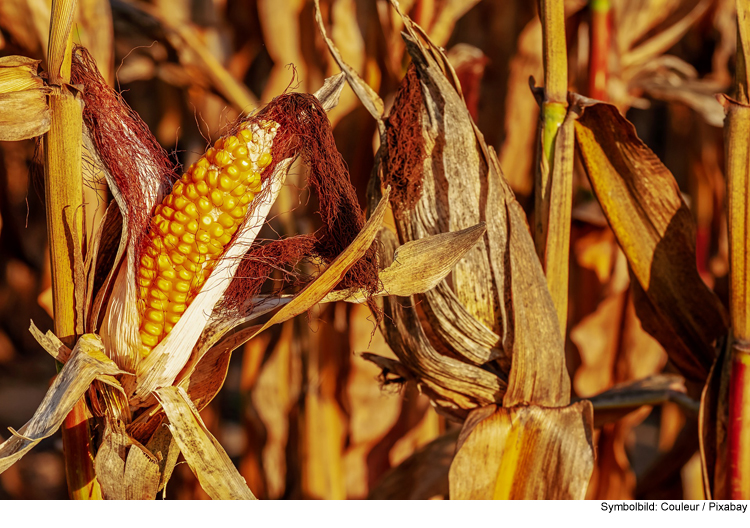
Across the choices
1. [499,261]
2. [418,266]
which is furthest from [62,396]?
[499,261]

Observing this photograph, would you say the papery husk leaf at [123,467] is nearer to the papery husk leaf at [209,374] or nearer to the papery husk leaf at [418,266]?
the papery husk leaf at [209,374]

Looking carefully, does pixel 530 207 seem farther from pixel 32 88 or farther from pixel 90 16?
pixel 32 88

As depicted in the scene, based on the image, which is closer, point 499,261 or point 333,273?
point 333,273

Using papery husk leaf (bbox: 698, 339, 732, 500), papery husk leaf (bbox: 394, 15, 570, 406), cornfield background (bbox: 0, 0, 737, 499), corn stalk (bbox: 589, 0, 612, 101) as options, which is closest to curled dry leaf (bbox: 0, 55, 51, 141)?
papery husk leaf (bbox: 394, 15, 570, 406)

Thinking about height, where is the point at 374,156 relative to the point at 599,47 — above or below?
below

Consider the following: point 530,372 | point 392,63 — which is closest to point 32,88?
point 530,372

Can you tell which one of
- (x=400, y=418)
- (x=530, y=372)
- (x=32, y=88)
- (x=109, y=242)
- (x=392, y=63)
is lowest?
(x=400, y=418)

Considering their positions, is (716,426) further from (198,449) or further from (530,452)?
(198,449)
